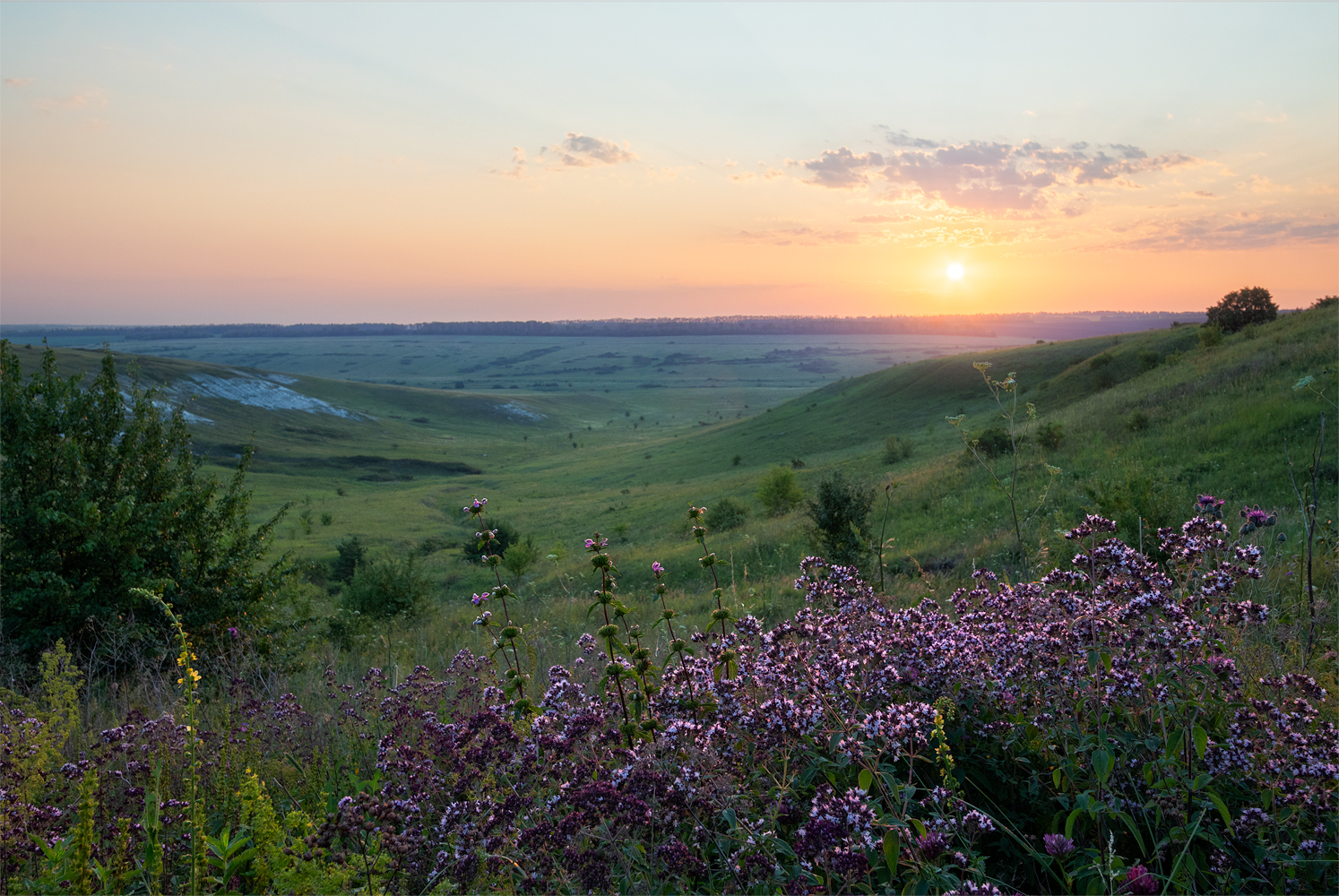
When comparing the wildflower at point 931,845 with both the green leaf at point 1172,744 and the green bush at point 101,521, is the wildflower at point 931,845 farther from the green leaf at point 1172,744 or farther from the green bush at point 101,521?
the green bush at point 101,521

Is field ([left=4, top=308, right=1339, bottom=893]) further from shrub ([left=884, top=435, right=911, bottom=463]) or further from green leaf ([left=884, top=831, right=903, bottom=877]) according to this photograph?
shrub ([left=884, top=435, right=911, bottom=463])

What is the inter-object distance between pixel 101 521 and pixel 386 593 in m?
12.1

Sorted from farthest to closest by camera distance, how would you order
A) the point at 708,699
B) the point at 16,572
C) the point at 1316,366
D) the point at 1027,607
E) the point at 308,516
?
the point at 308,516, the point at 1316,366, the point at 16,572, the point at 1027,607, the point at 708,699

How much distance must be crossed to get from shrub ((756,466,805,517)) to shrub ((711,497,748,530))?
1352 mm

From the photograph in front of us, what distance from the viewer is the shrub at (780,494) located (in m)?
34.2

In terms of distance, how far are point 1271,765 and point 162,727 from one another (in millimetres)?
5593

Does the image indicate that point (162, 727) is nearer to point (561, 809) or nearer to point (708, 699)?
point (561, 809)

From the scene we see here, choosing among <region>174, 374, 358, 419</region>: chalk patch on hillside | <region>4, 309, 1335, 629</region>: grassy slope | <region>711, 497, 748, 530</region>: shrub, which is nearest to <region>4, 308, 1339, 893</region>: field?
<region>4, 309, 1335, 629</region>: grassy slope

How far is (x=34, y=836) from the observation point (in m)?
3.04

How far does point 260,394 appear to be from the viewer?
13588 cm

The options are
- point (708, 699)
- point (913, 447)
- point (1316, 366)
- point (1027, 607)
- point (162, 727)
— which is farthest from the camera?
point (913, 447)

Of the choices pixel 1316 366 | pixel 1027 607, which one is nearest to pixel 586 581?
pixel 1027 607

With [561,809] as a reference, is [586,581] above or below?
below

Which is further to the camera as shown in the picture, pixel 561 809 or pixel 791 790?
pixel 561 809
